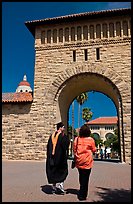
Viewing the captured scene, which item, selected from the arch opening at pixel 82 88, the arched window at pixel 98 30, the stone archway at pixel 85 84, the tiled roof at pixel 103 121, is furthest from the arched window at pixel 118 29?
the tiled roof at pixel 103 121

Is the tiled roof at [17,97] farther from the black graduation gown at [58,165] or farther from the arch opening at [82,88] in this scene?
the black graduation gown at [58,165]

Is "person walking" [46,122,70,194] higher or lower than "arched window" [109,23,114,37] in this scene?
lower

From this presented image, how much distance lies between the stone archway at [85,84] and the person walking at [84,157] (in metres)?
9.59

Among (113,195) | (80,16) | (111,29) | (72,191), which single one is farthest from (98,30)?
(113,195)

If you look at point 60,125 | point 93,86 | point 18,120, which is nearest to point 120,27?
point 93,86

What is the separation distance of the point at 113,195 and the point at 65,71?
1147cm

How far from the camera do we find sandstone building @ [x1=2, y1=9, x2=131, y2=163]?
15.4m

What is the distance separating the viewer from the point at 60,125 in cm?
644

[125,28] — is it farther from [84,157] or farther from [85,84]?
[84,157]

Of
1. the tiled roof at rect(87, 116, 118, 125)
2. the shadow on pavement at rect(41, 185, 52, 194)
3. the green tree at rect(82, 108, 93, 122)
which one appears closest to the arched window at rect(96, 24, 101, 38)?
the shadow on pavement at rect(41, 185, 52, 194)

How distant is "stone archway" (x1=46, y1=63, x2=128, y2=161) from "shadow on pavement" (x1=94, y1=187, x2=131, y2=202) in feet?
28.0

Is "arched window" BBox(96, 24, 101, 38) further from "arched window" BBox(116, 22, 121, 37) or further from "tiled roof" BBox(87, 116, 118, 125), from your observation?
"tiled roof" BBox(87, 116, 118, 125)

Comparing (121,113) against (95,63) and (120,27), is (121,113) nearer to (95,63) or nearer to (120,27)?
(95,63)

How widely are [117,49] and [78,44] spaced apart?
2.75 m
